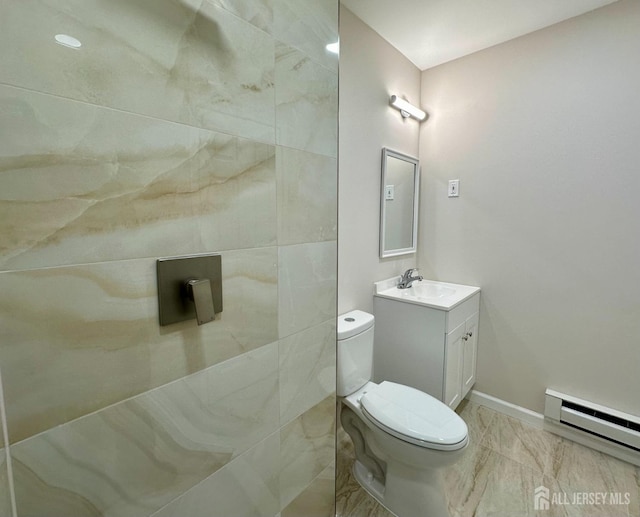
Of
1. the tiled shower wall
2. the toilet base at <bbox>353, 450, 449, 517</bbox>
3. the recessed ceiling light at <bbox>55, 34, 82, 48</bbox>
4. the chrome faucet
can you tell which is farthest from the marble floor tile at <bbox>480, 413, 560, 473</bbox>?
the recessed ceiling light at <bbox>55, 34, 82, 48</bbox>

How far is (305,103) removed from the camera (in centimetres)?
91

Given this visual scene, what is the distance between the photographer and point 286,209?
88 centimetres

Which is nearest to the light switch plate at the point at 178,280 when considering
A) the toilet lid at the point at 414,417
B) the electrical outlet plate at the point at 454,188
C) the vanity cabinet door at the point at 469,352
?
the toilet lid at the point at 414,417

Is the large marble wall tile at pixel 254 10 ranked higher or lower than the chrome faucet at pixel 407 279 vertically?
higher

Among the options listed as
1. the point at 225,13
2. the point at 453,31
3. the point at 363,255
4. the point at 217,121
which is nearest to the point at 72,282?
the point at 217,121

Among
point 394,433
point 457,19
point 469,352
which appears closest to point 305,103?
point 394,433

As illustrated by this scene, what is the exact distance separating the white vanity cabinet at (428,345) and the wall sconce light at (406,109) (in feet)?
4.07

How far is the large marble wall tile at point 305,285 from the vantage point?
0.90 metres

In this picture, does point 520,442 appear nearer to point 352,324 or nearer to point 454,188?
point 352,324

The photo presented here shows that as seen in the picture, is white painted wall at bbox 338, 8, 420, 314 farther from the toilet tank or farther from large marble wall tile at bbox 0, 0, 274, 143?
large marble wall tile at bbox 0, 0, 274, 143

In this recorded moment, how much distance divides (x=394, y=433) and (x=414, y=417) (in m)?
0.12

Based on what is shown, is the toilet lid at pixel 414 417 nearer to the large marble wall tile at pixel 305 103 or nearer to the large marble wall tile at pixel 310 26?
the large marble wall tile at pixel 305 103

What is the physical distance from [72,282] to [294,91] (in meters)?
0.73

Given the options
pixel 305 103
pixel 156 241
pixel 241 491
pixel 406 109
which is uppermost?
pixel 406 109
